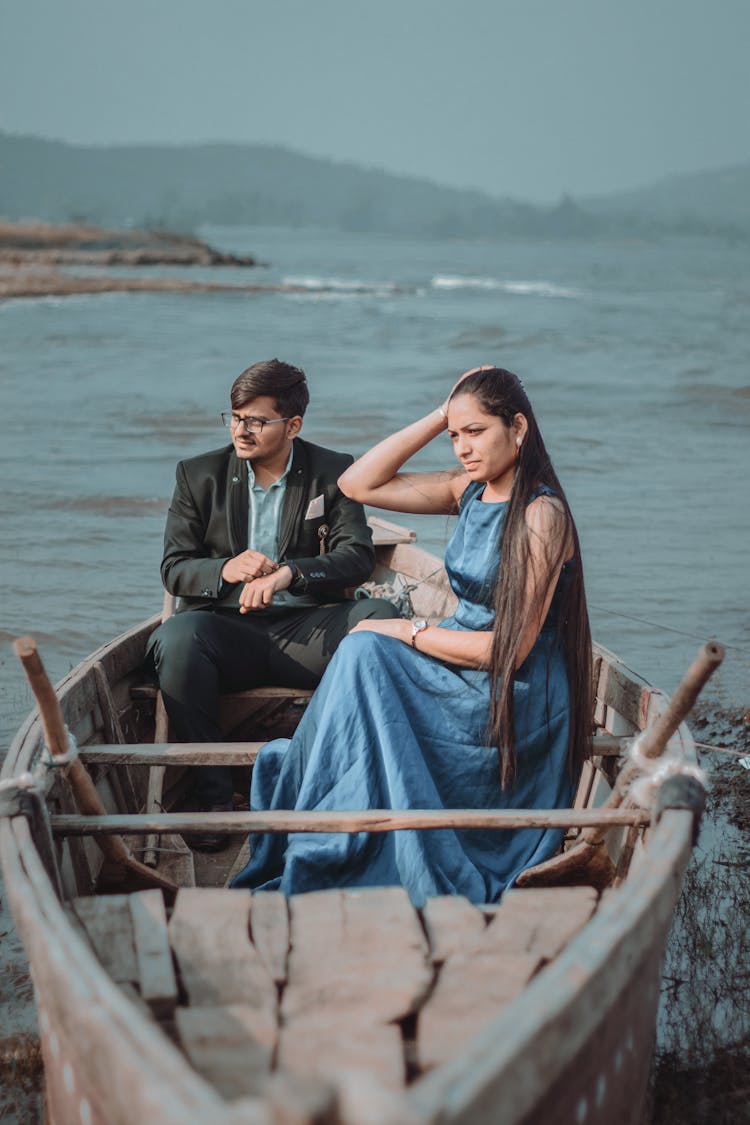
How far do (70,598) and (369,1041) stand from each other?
255 inches

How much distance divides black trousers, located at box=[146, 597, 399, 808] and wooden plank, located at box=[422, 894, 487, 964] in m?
1.65

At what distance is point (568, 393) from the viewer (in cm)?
1988

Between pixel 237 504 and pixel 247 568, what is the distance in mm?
315

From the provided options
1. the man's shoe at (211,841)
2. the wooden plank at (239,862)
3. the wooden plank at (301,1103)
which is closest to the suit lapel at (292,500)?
the man's shoe at (211,841)

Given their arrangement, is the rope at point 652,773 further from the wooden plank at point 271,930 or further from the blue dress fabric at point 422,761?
the wooden plank at point 271,930

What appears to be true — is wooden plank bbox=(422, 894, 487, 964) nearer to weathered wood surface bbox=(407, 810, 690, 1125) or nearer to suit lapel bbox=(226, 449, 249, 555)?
weathered wood surface bbox=(407, 810, 690, 1125)

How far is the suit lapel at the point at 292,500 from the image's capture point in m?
4.45

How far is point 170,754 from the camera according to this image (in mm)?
3650

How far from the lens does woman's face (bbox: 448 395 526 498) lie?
11.4 ft

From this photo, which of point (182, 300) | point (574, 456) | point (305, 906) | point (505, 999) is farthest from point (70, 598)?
point (182, 300)

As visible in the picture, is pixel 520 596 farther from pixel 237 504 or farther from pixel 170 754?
pixel 237 504

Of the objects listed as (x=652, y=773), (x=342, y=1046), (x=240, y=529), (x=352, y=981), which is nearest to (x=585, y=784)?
(x=652, y=773)

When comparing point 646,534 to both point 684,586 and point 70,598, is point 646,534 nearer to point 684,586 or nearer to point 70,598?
point 684,586

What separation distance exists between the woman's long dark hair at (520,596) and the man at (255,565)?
0.94 meters
